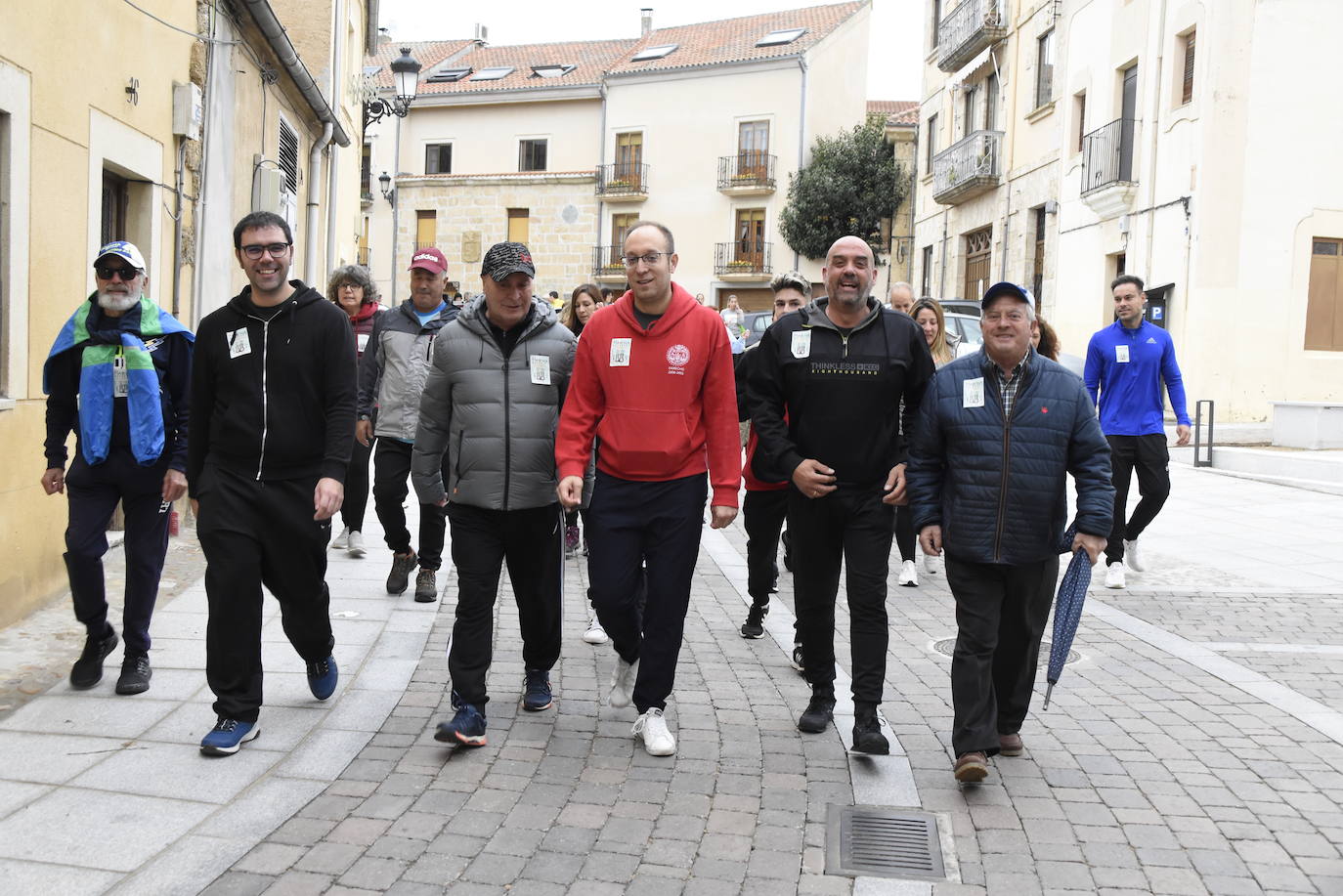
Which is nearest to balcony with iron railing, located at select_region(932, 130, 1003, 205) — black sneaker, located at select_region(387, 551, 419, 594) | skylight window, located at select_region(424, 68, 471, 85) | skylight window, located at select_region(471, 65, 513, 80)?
black sneaker, located at select_region(387, 551, 419, 594)

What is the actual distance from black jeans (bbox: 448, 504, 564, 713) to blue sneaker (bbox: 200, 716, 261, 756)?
782 mm

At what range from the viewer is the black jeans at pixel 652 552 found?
493cm

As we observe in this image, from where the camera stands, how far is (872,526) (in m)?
5.04

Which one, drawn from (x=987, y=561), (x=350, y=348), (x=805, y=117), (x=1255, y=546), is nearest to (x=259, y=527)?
(x=350, y=348)

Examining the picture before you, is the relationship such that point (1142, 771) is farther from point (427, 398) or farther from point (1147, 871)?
point (427, 398)

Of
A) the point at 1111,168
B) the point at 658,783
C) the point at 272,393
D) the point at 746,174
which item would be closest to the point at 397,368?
the point at 272,393

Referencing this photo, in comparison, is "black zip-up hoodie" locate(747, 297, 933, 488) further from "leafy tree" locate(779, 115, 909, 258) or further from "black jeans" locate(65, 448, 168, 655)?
"leafy tree" locate(779, 115, 909, 258)

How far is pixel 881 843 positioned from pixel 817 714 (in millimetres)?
1204

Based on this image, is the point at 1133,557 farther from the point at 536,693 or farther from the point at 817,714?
the point at 536,693

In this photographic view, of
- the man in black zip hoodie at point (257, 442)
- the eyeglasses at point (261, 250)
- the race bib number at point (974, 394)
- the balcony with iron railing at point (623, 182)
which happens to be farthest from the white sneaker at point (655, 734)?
the balcony with iron railing at point (623, 182)

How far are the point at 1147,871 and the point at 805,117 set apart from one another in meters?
41.4

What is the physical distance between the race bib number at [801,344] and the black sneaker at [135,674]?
3045 mm

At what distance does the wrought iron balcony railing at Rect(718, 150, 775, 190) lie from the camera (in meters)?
43.5

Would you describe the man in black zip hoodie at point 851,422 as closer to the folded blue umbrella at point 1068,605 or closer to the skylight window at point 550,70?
the folded blue umbrella at point 1068,605
